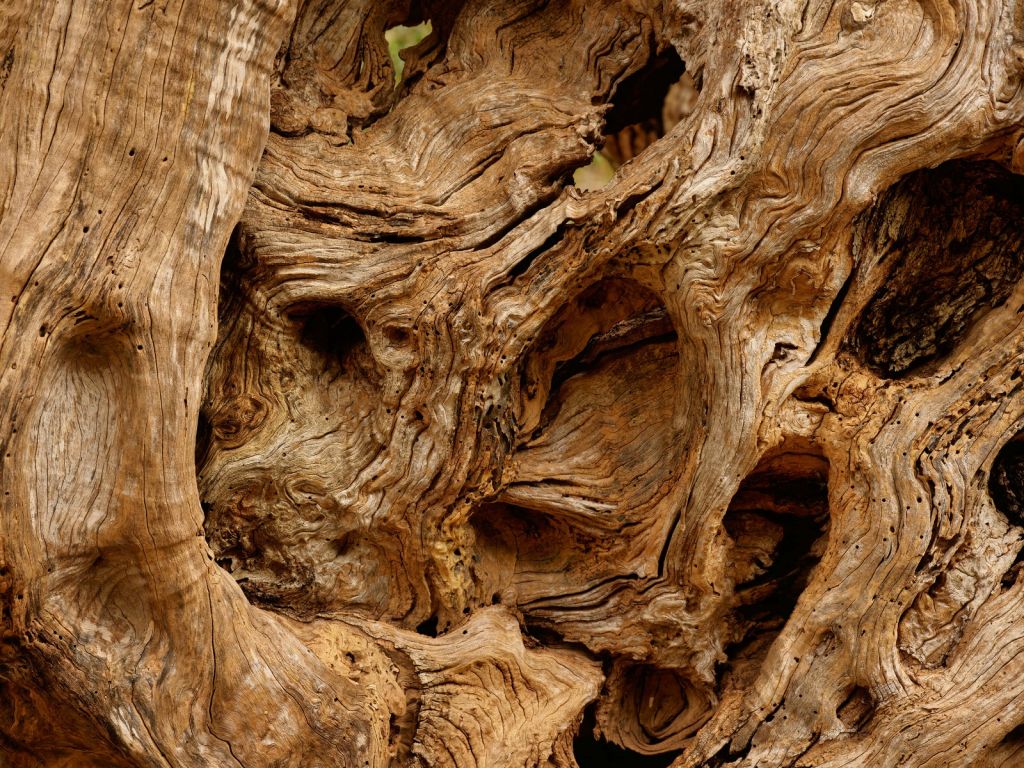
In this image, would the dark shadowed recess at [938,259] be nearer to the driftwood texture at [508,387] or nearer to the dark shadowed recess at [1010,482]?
the driftwood texture at [508,387]

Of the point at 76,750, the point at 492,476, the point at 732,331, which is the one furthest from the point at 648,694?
the point at 76,750

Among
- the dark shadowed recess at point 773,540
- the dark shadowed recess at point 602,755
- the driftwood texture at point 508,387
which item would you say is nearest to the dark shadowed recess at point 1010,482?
the driftwood texture at point 508,387

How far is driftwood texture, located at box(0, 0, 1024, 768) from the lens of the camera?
2.93 m

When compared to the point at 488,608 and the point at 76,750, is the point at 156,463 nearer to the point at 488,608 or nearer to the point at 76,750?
the point at 76,750

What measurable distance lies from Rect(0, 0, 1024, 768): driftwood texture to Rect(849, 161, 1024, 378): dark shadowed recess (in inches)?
0.6

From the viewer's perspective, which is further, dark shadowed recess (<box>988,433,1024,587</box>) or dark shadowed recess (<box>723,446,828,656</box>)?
dark shadowed recess (<box>723,446,828,656</box>)

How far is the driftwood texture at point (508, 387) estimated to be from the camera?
293 cm

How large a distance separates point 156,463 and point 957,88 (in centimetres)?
301

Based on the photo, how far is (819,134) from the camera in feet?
11.0

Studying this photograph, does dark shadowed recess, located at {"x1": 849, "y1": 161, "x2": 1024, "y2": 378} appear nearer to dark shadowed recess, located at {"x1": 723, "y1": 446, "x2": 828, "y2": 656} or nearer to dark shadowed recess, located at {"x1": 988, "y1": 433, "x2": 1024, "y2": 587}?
dark shadowed recess, located at {"x1": 988, "y1": 433, "x2": 1024, "y2": 587}

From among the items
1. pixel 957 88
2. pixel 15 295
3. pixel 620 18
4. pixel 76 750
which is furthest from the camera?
pixel 620 18

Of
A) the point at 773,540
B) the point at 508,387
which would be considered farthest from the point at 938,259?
the point at 508,387

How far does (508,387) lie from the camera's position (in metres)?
3.62

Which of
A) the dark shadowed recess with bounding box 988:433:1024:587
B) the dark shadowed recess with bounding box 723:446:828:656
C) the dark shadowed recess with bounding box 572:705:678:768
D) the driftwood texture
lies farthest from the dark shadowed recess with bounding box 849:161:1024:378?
the dark shadowed recess with bounding box 572:705:678:768
